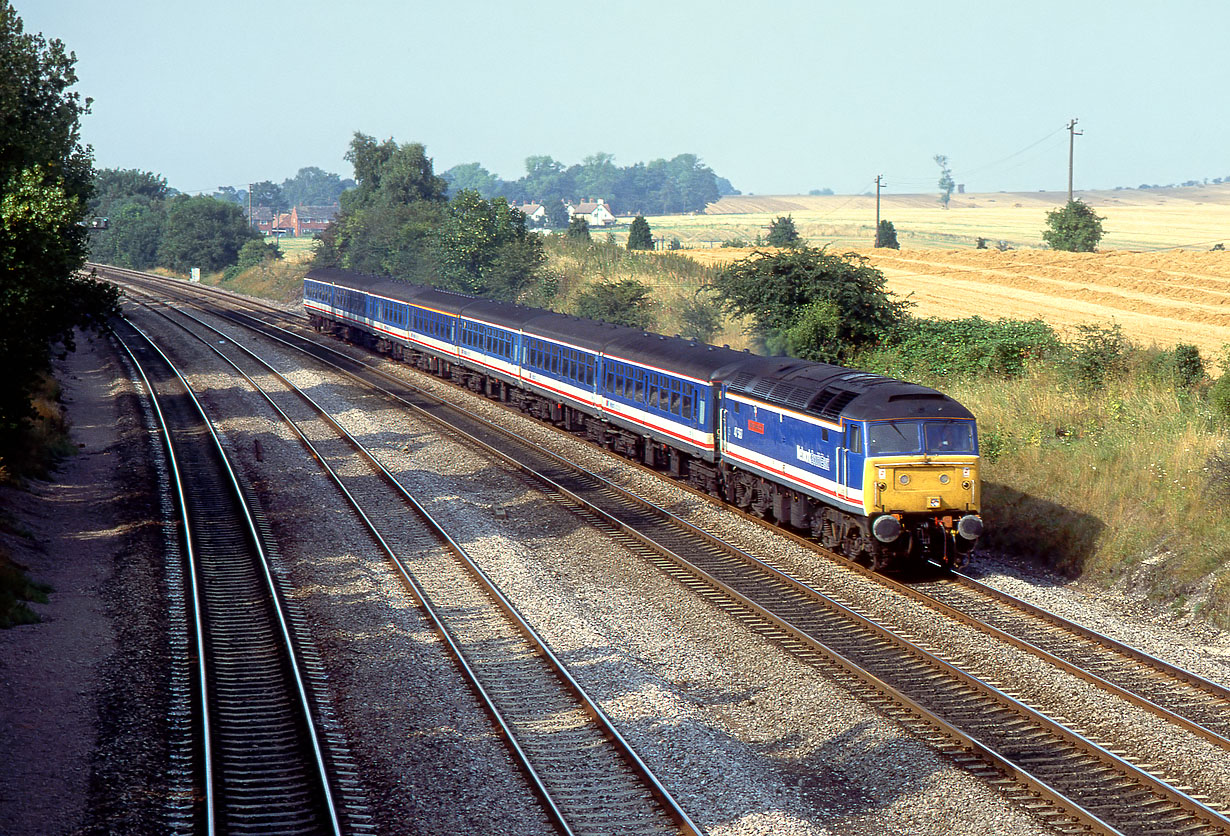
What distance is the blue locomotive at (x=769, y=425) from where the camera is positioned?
18781 mm

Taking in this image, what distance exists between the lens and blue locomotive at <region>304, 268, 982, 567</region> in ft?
61.6

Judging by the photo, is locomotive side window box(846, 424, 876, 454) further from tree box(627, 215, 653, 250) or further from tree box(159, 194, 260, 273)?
tree box(159, 194, 260, 273)

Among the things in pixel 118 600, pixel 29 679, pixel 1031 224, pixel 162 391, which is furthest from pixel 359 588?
pixel 1031 224

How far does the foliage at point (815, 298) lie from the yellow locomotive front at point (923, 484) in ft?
53.4

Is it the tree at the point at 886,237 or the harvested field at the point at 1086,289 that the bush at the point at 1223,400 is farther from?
the tree at the point at 886,237

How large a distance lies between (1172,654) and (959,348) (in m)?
17.3

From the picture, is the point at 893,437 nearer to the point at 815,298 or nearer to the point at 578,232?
the point at 815,298

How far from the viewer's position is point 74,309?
29.0m

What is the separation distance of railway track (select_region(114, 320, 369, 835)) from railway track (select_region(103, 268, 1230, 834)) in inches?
256

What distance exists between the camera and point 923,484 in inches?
739

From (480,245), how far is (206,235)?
51.3 metres

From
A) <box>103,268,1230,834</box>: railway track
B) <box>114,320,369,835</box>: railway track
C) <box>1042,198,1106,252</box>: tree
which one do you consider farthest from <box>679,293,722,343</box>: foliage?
<box>103,268,1230,834</box>: railway track

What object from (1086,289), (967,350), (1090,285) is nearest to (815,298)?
(967,350)

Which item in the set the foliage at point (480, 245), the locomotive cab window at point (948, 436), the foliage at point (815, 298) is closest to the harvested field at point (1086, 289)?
the foliage at point (815, 298)
